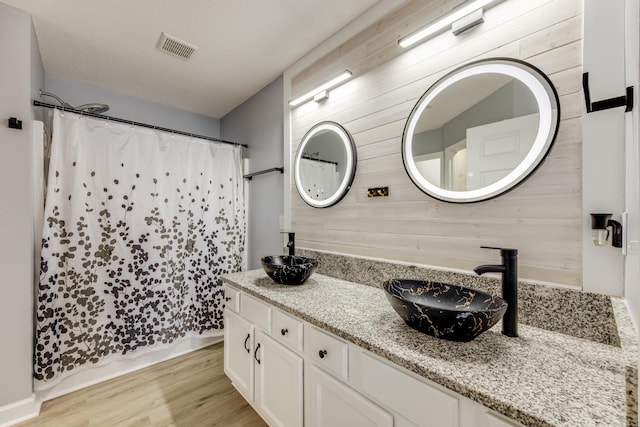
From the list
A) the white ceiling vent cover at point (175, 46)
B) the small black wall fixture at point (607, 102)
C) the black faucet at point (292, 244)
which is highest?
the white ceiling vent cover at point (175, 46)

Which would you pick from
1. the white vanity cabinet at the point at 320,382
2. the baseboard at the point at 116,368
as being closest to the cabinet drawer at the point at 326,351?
the white vanity cabinet at the point at 320,382

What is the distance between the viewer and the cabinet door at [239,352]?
1.61 m

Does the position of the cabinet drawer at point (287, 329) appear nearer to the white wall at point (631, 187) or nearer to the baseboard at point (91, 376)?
the white wall at point (631, 187)

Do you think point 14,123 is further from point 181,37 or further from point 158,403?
point 158,403

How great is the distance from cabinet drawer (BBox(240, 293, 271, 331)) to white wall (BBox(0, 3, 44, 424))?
52.5 inches

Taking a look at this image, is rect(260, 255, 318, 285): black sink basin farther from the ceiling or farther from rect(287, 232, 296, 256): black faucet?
the ceiling

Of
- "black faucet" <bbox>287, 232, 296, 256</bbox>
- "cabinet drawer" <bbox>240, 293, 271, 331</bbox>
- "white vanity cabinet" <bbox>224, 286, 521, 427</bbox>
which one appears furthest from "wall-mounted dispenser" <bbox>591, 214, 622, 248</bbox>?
"black faucet" <bbox>287, 232, 296, 256</bbox>

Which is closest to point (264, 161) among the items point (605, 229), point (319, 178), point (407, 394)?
point (319, 178)

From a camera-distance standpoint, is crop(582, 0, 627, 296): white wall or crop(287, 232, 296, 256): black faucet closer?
crop(582, 0, 627, 296): white wall

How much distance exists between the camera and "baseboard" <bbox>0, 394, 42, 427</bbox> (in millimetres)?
1579

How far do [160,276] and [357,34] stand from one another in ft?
7.90

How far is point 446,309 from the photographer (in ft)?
2.82

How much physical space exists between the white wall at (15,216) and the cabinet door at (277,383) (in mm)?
1467

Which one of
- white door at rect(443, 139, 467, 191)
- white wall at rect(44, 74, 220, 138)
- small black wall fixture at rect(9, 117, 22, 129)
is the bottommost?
white door at rect(443, 139, 467, 191)
